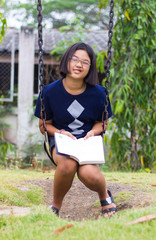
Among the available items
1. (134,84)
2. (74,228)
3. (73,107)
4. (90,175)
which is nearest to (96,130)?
(73,107)

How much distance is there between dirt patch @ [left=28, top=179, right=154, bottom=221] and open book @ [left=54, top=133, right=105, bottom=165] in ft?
2.07

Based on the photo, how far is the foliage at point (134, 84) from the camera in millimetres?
→ 6180

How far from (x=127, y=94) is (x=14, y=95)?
3.28 meters

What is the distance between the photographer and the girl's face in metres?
3.16

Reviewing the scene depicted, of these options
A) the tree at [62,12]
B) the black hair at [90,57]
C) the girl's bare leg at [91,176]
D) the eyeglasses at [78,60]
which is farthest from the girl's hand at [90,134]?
the tree at [62,12]

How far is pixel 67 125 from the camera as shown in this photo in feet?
10.6

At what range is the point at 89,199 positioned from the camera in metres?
4.08

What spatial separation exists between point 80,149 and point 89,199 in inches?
48.7

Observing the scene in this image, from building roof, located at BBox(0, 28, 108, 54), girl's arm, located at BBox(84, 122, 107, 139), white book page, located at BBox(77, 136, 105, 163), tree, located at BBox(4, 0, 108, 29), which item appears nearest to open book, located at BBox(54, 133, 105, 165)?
white book page, located at BBox(77, 136, 105, 163)

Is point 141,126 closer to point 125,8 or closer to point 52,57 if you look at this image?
point 125,8

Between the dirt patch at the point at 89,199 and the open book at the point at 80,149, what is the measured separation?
63cm

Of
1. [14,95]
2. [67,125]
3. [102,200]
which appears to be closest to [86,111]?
[67,125]

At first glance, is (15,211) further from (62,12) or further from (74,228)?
(62,12)

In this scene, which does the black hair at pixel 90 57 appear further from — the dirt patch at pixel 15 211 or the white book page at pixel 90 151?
the dirt patch at pixel 15 211
